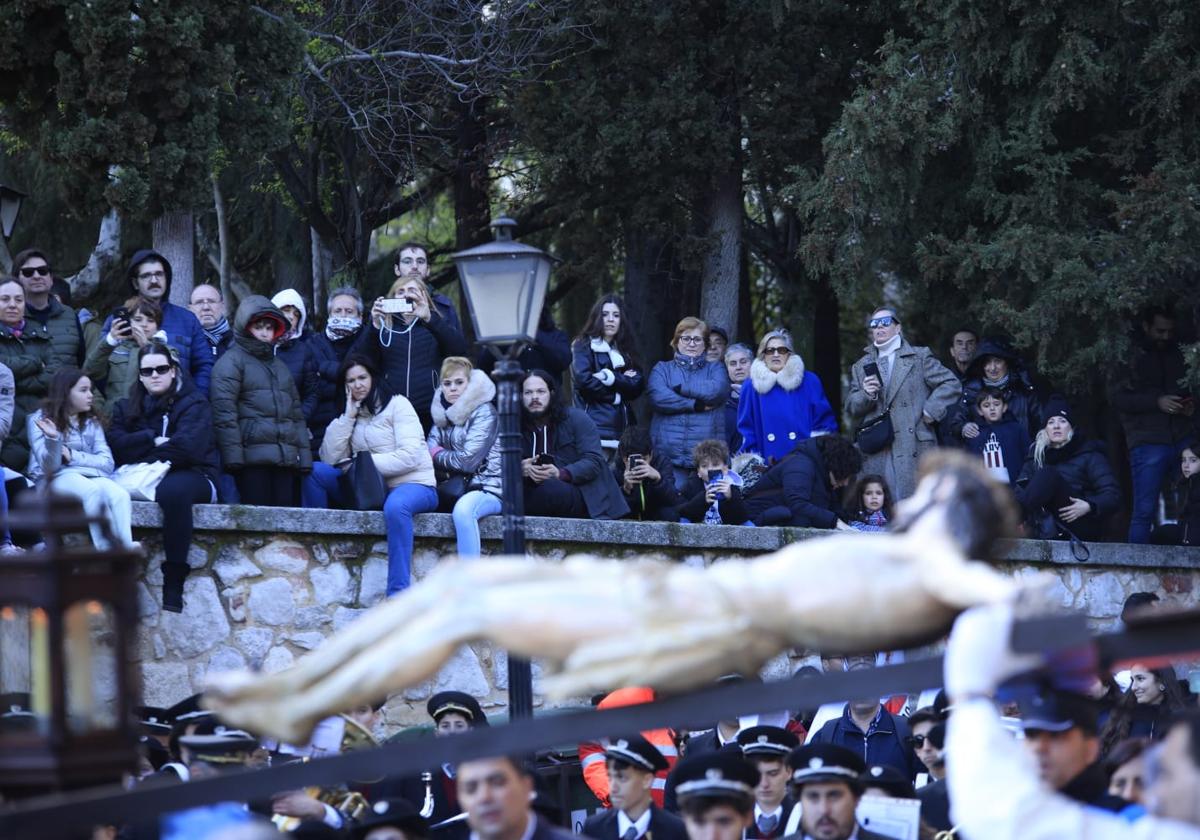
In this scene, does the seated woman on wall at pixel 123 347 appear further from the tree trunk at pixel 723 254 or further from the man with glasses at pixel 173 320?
the tree trunk at pixel 723 254

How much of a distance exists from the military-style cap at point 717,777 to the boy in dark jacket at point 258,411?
4.12 metres

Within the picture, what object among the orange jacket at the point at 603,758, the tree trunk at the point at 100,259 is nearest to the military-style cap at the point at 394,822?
the orange jacket at the point at 603,758

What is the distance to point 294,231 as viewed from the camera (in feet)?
58.0

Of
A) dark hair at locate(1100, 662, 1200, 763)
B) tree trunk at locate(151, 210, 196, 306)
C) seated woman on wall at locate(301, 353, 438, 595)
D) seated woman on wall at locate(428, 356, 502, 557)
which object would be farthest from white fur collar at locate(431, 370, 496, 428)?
dark hair at locate(1100, 662, 1200, 763)

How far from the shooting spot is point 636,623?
4.25m

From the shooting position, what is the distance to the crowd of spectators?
955cm

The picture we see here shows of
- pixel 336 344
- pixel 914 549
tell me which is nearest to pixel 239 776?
pixel 914 549

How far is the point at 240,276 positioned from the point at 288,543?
27.9ft

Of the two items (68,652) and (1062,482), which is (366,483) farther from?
(68,652)

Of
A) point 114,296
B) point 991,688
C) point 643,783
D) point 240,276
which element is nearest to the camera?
point 991,688

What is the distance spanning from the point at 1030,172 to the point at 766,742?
21.9 ft

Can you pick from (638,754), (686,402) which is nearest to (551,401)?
(686,402)

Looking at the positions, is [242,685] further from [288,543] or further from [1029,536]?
[1029,536]

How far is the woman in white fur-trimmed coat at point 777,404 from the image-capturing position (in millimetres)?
12102
